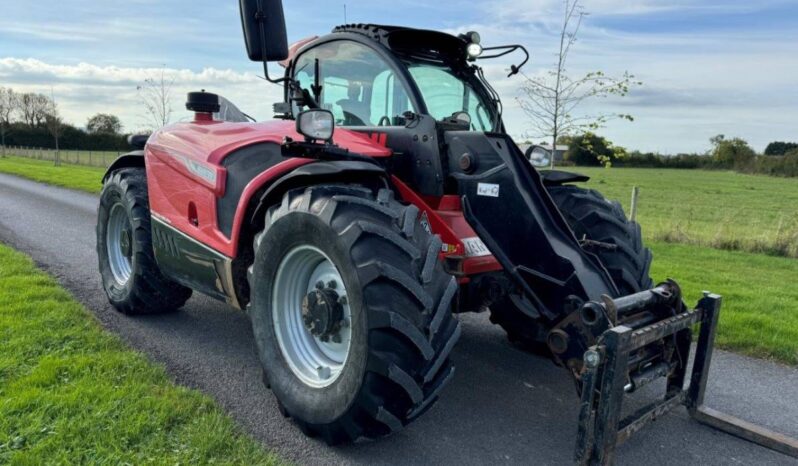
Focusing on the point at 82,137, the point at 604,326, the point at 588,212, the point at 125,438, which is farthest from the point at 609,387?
the point at 82,137

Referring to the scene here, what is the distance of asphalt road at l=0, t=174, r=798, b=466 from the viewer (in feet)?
10.4

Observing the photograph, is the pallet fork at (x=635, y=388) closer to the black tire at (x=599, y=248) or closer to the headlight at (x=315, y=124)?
the black tire at (x=599, y=248)

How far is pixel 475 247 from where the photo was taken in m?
3.60

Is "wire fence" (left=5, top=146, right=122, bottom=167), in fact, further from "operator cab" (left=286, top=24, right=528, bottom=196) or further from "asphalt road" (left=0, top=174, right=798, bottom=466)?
"operator cab" (left=286, top=24, right=528, bottom=196)

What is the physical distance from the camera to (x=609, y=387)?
2.68 m

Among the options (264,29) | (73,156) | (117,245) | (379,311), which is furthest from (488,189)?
(73,156)

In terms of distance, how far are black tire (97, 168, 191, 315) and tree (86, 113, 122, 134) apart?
61.0m

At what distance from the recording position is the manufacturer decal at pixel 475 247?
11.7 feet

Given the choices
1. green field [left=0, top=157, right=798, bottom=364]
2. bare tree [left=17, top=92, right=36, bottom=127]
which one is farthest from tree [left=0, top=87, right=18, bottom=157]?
green field [left=0, top=157, right=798, bottom=364]

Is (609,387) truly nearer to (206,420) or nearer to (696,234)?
(206,420)

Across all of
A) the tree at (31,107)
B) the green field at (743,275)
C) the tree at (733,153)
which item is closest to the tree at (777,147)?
the tree at (733,153)

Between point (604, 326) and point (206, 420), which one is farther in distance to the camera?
point (206, 420)

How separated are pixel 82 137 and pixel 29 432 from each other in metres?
62.1

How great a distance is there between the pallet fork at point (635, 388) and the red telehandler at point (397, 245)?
0.01m
